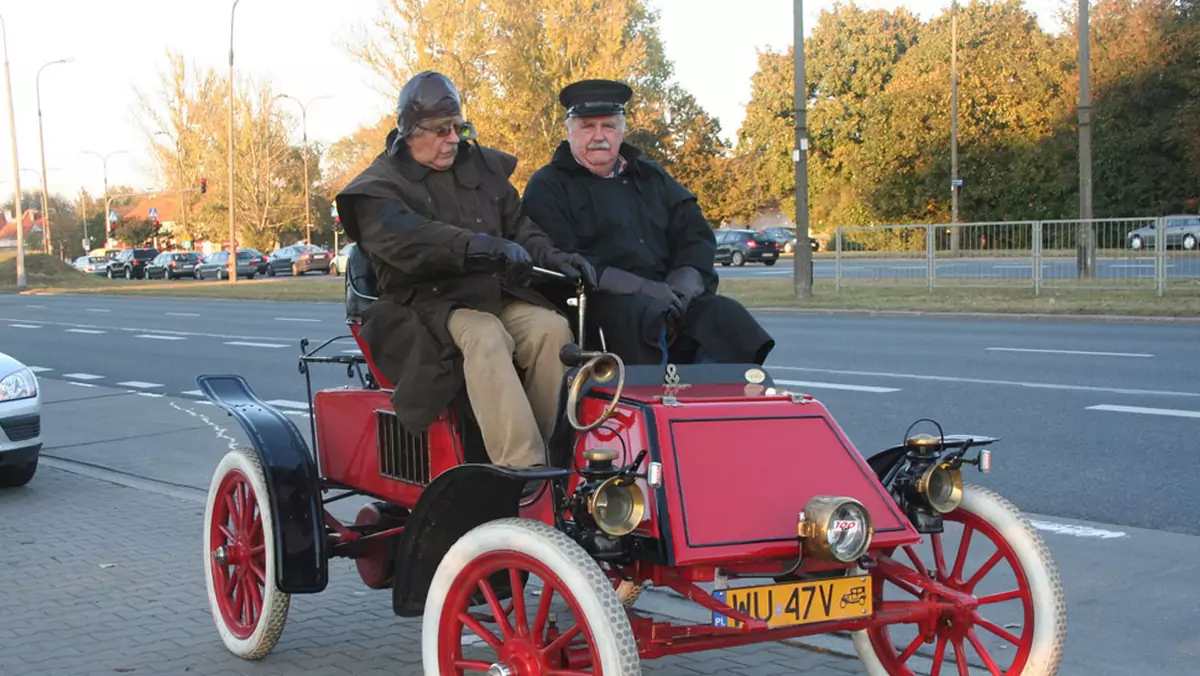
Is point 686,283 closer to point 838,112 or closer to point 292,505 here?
point 292,505

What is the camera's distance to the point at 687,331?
14.0 ft

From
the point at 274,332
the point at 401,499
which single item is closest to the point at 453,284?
the point at 401,499

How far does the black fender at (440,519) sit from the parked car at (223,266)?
186ft

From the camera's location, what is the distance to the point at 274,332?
21594 mm

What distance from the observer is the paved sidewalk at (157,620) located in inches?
184

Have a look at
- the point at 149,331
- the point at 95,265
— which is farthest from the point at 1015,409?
the point at 95,265

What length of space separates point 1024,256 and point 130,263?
181 ft

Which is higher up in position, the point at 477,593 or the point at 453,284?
the point at 453,284

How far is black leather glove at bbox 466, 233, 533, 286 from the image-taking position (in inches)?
154

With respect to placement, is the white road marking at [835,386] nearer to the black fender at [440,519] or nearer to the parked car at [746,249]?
the black fender at [440,519]

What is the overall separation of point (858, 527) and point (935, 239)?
22.1 m

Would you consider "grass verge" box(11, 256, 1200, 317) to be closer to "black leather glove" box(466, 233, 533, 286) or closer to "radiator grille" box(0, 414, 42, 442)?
"radiator grille" box(0, 414, 42, 442)

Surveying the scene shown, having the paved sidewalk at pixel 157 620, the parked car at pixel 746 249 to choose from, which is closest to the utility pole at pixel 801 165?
the paved sidewalk at pixel 157 620

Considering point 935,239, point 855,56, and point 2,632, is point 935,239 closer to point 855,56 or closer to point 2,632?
point 2,632
